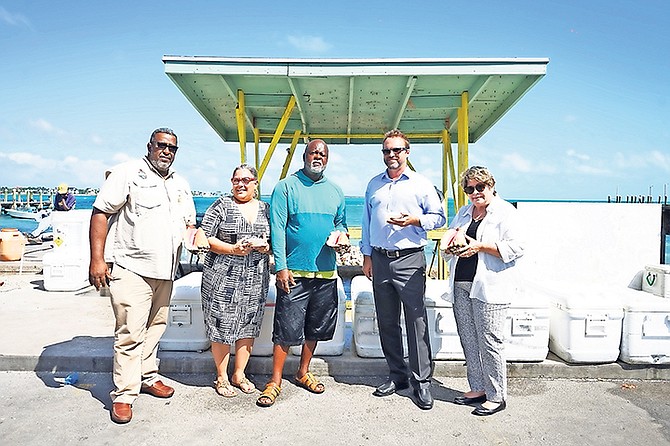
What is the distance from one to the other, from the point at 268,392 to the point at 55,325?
3.22m

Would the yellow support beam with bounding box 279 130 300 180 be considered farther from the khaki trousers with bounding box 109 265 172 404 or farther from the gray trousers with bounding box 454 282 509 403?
the gray trousers with bounding box 454 282 509 403

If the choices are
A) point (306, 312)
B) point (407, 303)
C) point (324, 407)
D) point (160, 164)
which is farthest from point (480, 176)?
point (160, 164)

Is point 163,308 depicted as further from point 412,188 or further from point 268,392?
point 412,188

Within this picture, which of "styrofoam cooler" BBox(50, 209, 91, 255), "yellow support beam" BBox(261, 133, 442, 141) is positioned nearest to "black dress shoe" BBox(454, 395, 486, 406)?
"yellow support beam" BBox(261, 133, 442, 141)

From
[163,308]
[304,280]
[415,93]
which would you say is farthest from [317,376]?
[415,93]

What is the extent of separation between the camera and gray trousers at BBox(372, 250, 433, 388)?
3318mm

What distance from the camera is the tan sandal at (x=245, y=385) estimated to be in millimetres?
3506

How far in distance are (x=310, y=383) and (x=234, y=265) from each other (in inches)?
43.8

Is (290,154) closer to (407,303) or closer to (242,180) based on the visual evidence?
Result: (242,180)

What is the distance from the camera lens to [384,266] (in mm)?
3359

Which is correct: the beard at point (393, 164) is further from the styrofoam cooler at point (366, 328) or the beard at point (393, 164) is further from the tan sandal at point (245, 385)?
the tan sandal at point (245, 385)

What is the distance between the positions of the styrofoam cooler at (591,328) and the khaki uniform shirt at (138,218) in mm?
3257

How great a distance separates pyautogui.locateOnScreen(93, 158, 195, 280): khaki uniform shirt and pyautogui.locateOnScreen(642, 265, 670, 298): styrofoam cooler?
452 centimetres

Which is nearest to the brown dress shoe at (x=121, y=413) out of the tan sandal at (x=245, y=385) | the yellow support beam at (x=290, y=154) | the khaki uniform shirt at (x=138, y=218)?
the tan sandal at (x=245, y=385)
